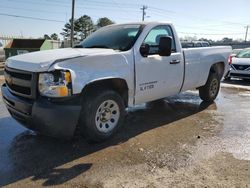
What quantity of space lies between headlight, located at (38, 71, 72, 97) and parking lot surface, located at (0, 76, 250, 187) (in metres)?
0.94

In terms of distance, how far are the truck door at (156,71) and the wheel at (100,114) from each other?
509mm

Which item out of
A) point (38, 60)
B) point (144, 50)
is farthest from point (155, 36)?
point (38, 60)

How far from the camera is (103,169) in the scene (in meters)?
3.65

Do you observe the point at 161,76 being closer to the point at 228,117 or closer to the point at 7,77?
A: the point at 228,117

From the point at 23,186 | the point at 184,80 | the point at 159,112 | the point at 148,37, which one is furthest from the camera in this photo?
the point at 159,112

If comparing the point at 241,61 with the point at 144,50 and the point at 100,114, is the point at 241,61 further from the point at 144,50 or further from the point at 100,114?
the point at 100,114

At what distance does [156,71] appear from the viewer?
16.9 ft

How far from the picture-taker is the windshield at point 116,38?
16.3 feet

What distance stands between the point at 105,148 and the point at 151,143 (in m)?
0.77

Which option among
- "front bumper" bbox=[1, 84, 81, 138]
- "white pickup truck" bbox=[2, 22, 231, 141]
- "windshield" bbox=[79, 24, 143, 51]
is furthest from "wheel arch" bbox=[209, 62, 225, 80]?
"front bumper" bbox=[1, 84, 81, 138]

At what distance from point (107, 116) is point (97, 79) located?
0.74 m

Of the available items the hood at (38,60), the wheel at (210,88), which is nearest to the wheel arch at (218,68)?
the wheel at (210,88)

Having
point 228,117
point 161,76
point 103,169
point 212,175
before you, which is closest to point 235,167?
point 212,175

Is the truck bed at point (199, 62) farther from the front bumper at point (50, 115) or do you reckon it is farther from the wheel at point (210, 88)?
the front bumper at point (50, 115)
